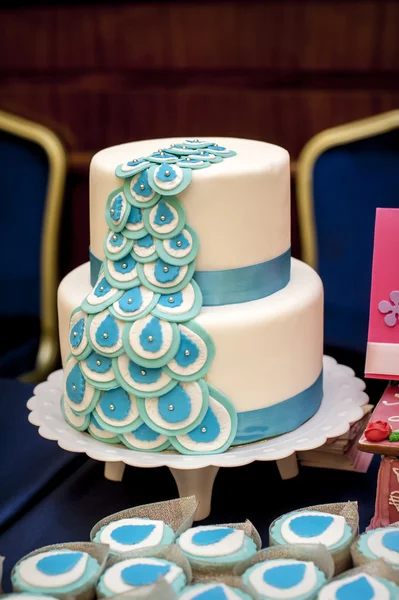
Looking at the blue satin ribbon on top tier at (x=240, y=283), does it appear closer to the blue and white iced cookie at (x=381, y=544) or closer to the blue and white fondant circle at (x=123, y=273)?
the blue and white fondant circle at (x=123, y=273)

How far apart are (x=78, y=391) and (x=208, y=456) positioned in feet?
0.80

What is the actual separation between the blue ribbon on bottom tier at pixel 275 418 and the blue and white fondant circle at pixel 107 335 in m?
0.23

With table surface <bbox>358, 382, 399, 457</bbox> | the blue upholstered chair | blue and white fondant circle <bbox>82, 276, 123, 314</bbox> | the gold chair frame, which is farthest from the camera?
the blue upholstered chair

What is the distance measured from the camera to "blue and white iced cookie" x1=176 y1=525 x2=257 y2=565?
1.12 m

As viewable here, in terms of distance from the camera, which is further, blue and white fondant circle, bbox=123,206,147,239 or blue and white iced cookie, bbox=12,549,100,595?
blue and white fondant circle, bbox=123,206,147,239

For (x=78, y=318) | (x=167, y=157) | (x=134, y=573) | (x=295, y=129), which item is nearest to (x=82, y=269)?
(x=78, y=318)

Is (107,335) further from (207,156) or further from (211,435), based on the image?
(207,156)

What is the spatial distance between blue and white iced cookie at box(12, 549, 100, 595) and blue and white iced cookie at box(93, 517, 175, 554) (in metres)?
0.05

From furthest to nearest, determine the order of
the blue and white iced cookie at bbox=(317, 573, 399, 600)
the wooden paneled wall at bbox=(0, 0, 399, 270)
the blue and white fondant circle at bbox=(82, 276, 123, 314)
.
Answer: the wooden paneled wall at bbox=(0, 0, 399, 270) < the blue and white fondant circle at bbox=(82, 276, 123, 314) < the blue and white iced cookie at bbox=(317, 573, 399, 600)

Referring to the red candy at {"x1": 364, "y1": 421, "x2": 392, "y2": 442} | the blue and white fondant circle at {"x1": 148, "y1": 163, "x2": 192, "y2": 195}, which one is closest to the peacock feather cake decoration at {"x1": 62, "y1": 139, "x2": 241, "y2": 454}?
the blue and white fondant circle at {"x1": 148, "y1": 163, "x2": 192, "y2": 195}

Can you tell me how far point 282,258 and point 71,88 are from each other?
138 cm

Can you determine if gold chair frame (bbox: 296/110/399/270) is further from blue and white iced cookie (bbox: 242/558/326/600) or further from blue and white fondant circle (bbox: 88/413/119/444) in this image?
blue and white iced cookie (bbox: 242/558/326/600)

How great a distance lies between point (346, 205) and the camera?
220cm

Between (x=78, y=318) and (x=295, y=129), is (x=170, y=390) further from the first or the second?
(x=295, y=129)
